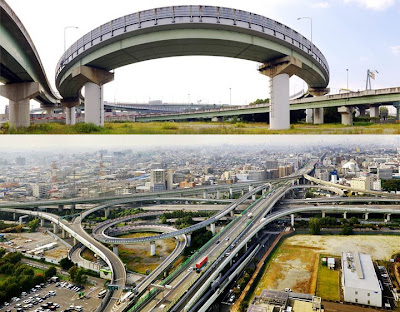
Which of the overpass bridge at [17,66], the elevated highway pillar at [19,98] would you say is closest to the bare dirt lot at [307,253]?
the elevated highway pillar at [19,98]

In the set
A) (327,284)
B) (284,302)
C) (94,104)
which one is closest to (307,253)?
(327,284)

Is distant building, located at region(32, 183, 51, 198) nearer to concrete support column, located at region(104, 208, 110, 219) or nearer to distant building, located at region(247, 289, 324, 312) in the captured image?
concrete support column, located at region(104, 208, 110, 219)

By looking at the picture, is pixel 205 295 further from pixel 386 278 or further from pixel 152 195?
pixel 152 195

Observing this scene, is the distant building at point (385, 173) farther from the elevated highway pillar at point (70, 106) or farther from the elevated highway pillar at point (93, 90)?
the elevated highway pillar at point (93, 90)

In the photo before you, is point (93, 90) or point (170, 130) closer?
point (170, 130)

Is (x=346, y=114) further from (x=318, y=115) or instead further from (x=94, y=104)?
(x=94, y=104)

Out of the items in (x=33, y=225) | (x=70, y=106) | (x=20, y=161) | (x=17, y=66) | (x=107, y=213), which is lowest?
(x=33, y=225)
